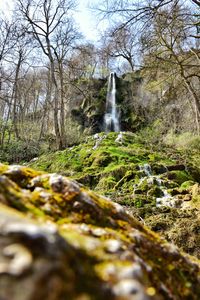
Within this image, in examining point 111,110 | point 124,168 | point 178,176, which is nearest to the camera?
point 178,176

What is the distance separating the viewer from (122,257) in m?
1.50

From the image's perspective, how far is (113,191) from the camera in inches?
379

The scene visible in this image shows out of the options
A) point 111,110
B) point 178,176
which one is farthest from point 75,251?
point 111,110

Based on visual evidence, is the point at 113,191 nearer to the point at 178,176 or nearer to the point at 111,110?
the point at 178,176

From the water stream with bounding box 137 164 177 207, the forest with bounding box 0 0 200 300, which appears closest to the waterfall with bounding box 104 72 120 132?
the forest with bounding box 0 0 200 300

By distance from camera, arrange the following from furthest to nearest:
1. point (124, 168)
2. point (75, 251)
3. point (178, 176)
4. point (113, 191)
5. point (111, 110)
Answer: point (111, 110)
point (124, 168)
point (178, 176)
point (113, 191)
point (75, 251)

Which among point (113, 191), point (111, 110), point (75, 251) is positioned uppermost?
point (111, 110)

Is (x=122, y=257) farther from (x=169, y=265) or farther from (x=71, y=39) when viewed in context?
(x=71, y=39)

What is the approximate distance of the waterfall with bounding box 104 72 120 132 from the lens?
25375mm

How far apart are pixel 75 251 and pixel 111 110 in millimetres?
25851

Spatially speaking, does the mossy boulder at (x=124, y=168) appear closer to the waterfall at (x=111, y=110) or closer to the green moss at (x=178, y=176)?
the green moss at (x=178, y=176)

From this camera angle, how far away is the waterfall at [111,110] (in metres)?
25.4

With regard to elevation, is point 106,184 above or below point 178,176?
below

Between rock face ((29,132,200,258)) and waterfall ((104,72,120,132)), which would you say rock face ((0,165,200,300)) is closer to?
rock face ((29,132,200,258))
